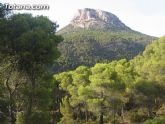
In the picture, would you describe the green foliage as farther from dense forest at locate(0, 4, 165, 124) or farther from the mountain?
the mountain

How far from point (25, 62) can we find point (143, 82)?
95.8 feet

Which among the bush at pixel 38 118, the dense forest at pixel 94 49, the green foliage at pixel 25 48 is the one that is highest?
the dense forest at pixel 94 49

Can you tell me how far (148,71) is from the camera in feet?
166

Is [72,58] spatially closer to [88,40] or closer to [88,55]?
[88,55]

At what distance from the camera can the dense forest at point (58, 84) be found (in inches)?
787

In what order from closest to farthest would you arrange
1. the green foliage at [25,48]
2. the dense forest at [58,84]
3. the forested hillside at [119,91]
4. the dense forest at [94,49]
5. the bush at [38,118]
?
the green foliage at [25,48]
the dense forest at [58,84]
the bush at [38,118]
the forested hillside at [119,91]
the dense forest at [94,49]

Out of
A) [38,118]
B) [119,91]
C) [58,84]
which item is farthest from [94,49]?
[38,118]

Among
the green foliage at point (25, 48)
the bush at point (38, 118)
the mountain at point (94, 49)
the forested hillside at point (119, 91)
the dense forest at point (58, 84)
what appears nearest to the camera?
the green foliage at point (25, 48)

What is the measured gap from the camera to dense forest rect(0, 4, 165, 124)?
65.6ft

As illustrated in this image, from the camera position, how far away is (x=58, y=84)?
5541 centimetres

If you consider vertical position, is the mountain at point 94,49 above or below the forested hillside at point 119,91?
above

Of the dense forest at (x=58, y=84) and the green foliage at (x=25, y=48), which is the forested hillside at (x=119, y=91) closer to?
the dense forest at (x=58, y=84)

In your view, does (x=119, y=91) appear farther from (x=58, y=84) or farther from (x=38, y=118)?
(x=38, y=118)

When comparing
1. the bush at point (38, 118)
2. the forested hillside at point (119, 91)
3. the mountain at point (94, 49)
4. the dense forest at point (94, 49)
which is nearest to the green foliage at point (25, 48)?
the bush at point (38, 118)
